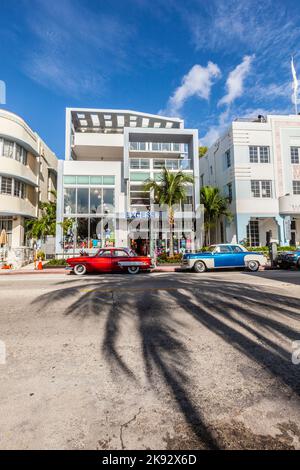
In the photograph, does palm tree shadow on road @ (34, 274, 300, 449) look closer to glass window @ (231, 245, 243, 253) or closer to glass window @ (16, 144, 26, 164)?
glass window @ (231, 245, 243, 253)

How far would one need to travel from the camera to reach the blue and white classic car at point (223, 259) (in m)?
14.6

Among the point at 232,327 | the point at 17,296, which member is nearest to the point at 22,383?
the point at 232,327

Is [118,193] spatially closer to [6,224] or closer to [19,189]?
[19,189]

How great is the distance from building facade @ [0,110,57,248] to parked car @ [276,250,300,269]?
69.3 ft

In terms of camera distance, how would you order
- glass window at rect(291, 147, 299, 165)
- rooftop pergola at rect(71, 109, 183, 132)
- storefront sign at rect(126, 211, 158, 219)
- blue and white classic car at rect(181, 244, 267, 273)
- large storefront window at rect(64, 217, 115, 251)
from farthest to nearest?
rooftop pergola at rect(71, 109, 183, 132) < glass window at rect(291, 147, 299, 165) < storefront sign at rect(126, 211, 158, 219) < large storefront window at rect(64, 217, 115, 251) < blue and white classic car at rect(181, 244, 267, 273)

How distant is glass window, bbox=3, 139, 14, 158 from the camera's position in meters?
22.5

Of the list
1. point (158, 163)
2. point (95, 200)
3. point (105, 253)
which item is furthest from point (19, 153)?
point (105, 253)

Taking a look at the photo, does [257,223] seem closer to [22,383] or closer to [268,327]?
[268,327]

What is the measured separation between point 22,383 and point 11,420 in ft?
2.27

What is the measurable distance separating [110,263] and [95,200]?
1095 cm

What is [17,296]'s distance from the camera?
25.4 feet

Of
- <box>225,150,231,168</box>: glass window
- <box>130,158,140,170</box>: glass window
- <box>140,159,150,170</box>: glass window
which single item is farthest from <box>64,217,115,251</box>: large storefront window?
<box>225,150,231,168</box>: glass window

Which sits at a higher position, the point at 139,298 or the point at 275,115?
the point at 275,115

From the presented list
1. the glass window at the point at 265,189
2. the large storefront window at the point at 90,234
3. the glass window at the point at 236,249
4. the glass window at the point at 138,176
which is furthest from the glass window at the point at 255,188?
the large storefront window at the point at 90,234
